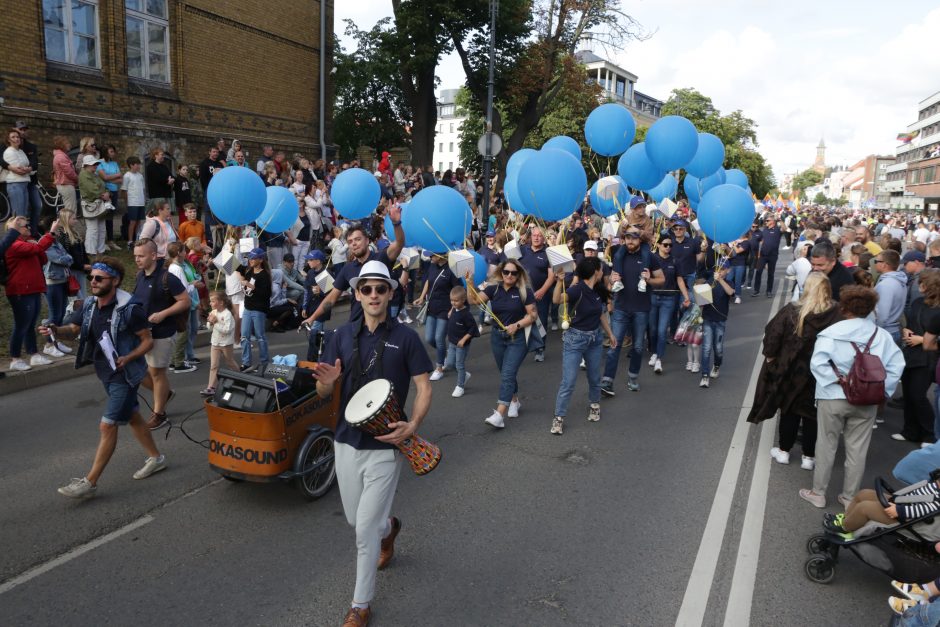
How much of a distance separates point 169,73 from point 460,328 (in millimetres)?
13517

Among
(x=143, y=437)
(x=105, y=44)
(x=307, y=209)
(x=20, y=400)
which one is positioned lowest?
(x=20, y=400)

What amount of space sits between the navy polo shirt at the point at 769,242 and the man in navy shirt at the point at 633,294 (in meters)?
9.22

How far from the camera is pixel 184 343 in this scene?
8.73 meters

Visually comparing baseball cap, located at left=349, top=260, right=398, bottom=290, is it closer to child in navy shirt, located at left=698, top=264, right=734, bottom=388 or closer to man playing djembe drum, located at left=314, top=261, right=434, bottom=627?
man playing djembe drum, located at left=314, top=261, right=434, bottom=627

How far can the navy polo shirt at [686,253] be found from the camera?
9.30 metres

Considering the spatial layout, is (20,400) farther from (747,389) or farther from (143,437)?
(747,389)

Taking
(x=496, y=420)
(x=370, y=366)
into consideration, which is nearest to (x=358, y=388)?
(x=370, y=366)

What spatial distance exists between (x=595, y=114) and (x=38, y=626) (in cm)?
1068

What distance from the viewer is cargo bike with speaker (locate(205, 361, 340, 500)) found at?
4711 millimetres

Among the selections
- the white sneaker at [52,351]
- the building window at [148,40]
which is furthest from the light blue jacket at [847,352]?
the building window at [148,40]

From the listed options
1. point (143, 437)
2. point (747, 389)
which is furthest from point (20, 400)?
point (747, 389)

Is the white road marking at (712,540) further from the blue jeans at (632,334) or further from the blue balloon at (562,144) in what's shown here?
the blue balloon at (562,144)

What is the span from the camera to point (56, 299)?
8.73 metres

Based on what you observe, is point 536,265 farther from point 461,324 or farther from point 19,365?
point 19,365
